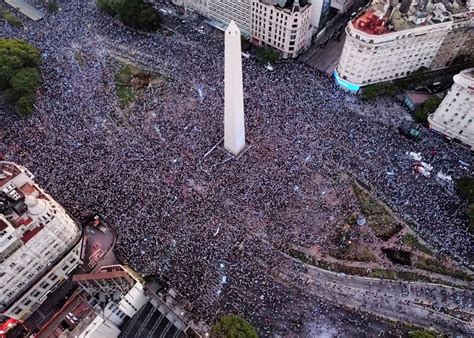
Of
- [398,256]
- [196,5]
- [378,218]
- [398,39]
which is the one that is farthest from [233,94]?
[196,5]

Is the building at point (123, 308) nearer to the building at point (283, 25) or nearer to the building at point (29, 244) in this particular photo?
the building at point (29, 244)

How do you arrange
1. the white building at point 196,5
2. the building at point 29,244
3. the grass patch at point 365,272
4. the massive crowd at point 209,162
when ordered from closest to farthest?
the building at point 29,244 → the grass patch at point 365,272 → the massive crowd at point 209,162 → the white building at point 196,5

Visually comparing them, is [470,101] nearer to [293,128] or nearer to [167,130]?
[293,128]

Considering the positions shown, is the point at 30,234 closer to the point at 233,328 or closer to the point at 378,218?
the point at 233,328

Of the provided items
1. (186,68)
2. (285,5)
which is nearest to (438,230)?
(285,5)

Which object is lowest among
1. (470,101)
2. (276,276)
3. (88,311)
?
(276,276)

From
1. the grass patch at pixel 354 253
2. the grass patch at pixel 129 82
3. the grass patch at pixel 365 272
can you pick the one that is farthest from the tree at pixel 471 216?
the grass patch at pixel 129 82
